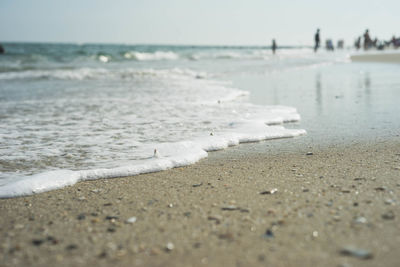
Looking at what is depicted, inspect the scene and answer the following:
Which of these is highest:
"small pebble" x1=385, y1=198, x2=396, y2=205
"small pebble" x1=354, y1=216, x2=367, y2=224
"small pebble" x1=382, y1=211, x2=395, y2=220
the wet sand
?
the wet sand

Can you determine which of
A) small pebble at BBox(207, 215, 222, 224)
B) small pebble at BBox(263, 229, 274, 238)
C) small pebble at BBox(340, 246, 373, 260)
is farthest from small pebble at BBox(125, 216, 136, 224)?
small pebble at BBox(340, 246, 373, 260)

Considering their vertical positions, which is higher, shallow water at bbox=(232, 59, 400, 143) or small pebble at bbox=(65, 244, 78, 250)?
shallow water at bbox=(232, 59, 400, 143)

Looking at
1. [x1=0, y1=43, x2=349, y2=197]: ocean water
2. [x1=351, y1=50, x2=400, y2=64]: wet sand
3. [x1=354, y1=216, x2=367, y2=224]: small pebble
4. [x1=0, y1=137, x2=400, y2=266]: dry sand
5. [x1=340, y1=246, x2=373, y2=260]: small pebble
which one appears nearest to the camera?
[x1=340, y1=246, x2=373, y2=260]: small pebble

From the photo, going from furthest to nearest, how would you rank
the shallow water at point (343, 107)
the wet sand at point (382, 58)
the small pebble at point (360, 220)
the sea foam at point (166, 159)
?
the wet sand at point (382, 58) < the shallow water at point (343, 107) < the sea foam at point (166, 159) < the small pebble at point (360, 220)

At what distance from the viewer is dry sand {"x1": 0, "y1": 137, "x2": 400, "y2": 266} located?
5.71 feet

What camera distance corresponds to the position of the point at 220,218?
218 centimetres

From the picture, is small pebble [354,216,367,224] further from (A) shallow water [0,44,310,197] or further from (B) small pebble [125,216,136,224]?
(A) shallow water [0,44,310,197]

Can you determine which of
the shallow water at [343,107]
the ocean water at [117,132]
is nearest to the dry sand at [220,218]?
the ocean water at [117,132]

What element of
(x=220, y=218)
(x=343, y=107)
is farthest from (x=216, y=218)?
(x=343, y=107)

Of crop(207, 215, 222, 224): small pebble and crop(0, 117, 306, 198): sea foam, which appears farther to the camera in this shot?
crop(0, 117, 306, 198): sea foam

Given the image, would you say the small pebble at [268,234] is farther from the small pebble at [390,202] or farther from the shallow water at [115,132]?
the shallow water at [115,132]

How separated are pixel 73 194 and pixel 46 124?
2.92m

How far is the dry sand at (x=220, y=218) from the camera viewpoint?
5.71 feet

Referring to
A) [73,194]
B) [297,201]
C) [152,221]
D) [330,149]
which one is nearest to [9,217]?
[73,194]
